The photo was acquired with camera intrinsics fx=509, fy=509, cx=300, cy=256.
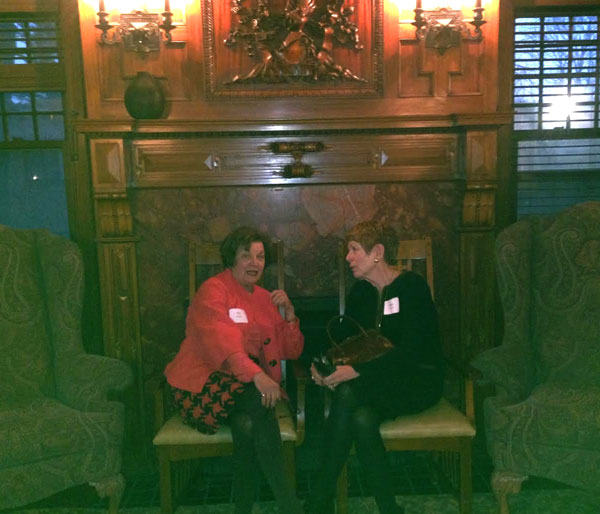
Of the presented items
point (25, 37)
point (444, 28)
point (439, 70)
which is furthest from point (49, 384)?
point (444, 28)

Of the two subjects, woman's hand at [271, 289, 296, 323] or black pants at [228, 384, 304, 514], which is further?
woman's hand at [271, 289, 296, 323]

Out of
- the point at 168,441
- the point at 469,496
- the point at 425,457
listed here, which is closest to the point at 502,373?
the point at 469,496

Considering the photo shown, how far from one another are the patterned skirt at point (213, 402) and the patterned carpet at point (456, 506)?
2.06ft

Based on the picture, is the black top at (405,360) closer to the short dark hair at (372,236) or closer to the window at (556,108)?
the short dark hair at (372,236)

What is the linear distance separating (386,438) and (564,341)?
0.95m

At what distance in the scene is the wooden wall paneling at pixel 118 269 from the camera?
107 inches

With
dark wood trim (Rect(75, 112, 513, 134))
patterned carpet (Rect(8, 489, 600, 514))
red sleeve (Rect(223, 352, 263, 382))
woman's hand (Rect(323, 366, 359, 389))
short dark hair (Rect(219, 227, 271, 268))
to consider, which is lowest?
patterned carpet (Rect(8, 489, 600, 514))

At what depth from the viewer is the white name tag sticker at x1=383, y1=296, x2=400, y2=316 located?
2.21 m

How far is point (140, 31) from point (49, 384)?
1.86 metres

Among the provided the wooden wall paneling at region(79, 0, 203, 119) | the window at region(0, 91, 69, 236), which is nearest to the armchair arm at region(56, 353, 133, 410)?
the window at region(0, 91, 69, 236)

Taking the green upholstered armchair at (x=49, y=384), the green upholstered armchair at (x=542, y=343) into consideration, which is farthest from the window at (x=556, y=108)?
the green upholstered armchair at (x=49, y=384)

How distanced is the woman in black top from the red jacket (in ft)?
0.77

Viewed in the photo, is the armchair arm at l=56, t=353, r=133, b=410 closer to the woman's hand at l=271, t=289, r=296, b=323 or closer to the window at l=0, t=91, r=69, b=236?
the woman's hand at l=271, t=289, r=296, b=323

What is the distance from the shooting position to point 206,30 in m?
2.77
